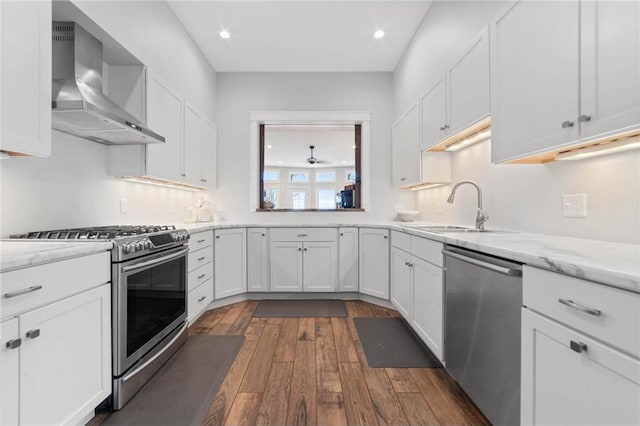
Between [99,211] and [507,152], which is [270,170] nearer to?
[99,211]

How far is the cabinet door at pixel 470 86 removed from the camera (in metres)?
1.74

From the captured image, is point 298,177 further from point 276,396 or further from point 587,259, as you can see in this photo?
point 587,259

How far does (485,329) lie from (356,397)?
31.7 inches

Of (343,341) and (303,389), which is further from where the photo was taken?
(343,341)

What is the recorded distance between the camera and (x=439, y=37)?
99.3 inches

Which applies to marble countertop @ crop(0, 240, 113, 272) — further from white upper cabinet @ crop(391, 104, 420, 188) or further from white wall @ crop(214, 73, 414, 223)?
white upper cabinet @ crop(391, 104, 420, 188)

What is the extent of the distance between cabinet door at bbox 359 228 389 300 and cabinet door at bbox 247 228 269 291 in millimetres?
1138

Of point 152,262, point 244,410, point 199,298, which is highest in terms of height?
point 152,262

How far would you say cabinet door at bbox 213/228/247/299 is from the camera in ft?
10.1

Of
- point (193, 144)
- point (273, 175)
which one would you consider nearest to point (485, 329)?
point (193, 144)

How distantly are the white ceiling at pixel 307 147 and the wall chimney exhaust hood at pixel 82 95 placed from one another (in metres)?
3.58

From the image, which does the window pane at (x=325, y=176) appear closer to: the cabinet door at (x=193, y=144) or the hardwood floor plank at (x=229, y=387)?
the cabinet door at (x=193, y=144)

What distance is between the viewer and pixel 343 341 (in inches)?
90.8

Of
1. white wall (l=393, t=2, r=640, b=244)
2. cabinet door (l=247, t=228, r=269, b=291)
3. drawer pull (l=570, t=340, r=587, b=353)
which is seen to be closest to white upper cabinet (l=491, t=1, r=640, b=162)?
white wall (l=393, t=2, r=640, b=244)
